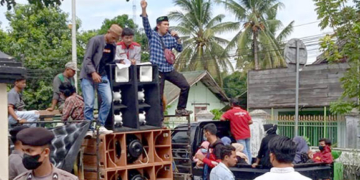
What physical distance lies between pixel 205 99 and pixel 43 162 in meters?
32.8

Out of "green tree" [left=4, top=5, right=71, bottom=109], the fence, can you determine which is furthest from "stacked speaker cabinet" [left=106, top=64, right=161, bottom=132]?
"green tree" [left=4, top=5, right=71, bottom=109]

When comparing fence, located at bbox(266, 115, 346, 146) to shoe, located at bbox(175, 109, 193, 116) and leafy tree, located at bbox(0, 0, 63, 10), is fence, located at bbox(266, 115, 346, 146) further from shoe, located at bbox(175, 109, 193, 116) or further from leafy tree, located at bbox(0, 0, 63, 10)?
leafy tree, located at bbox(0, 0, 63, 10)

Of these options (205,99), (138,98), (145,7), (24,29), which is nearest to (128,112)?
(138,98)

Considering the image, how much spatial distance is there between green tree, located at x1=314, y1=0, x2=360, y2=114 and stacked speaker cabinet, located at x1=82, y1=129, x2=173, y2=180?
3252mm

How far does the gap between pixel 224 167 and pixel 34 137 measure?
115 inches

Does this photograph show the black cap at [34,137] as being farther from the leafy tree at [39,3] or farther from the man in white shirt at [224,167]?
the leafy tree at [39,3]

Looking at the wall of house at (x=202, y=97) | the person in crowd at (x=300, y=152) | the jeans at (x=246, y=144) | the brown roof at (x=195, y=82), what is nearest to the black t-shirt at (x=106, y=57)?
the jeans at (x=246, y=144)

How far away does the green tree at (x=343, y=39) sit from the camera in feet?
31.3

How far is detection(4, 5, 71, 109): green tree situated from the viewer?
27906 mm

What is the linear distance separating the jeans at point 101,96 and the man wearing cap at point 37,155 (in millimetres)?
3602

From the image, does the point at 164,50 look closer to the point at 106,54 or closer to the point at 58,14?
the point at 106,54

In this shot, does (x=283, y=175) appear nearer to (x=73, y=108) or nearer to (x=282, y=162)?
(x=282, y=162)

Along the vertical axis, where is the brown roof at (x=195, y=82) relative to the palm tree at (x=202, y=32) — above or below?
below

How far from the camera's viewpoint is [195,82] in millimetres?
33000
